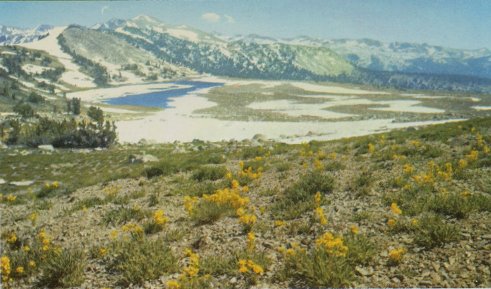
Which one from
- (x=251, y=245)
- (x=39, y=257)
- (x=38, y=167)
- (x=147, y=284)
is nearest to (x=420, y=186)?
(x=251, y=245)

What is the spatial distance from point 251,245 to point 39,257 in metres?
4.84

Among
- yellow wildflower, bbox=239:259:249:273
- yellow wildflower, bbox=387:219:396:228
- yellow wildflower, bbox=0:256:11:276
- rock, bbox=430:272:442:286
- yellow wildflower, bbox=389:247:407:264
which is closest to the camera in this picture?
rock, bbox=430:272:442:286

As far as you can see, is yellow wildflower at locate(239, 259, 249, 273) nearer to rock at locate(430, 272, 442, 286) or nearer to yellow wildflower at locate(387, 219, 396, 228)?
rock at locate(430, 272, 442, 286)

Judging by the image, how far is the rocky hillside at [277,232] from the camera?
609 cm

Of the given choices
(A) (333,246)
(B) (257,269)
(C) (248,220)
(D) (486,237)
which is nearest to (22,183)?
(C) (248,220)

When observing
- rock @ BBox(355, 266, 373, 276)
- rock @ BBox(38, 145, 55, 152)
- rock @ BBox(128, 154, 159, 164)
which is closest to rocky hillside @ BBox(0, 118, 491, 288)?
rock @ BBox(355, 266, 373, 276)

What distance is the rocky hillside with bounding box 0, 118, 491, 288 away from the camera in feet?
20.0

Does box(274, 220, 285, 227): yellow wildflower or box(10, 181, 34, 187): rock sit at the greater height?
box(274, 220, 285, 227): yellow wildflower

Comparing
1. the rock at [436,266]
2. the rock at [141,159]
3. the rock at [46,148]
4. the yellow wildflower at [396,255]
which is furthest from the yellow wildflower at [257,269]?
the rock at [46,148]

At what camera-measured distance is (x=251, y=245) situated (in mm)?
7109

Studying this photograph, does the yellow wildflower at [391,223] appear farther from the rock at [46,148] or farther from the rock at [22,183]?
the rock at [46,148]

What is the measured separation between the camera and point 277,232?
8.12 metres

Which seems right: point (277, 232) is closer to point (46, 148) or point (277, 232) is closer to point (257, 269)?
point (257, 269)

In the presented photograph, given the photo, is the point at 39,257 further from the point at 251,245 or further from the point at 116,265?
the point at 251,245
